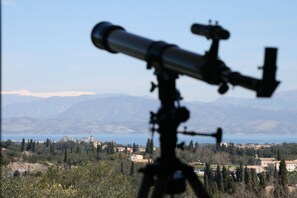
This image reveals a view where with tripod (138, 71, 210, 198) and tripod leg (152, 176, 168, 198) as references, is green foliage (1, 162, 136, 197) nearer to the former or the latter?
tripod (138, 71, 210, 198)

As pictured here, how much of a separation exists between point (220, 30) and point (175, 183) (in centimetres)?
126

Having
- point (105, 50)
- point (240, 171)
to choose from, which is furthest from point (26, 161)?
point (105, 50)

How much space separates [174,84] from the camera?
14.8ft

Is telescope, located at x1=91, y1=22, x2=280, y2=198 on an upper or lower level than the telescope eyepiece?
lower

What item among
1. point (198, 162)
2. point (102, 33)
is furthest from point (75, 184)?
point (102, 33)

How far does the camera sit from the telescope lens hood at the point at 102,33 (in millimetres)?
5449

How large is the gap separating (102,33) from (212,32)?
161 cm

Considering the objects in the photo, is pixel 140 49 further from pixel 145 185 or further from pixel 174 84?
pixel 145 185

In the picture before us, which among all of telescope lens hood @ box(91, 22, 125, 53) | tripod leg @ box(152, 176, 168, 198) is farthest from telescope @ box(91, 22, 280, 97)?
tripod leg @ box(152, 176, 168, 198)

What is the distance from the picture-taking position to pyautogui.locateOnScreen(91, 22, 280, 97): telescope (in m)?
3.63

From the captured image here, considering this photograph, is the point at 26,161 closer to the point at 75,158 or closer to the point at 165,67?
the point at 75,158

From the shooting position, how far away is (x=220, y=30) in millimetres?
4137

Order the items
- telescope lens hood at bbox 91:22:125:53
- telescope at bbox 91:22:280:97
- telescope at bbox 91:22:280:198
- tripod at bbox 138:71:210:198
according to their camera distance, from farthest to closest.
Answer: telescope lens hood at bbox 91:22:125:53
tripod at bbox 138:71:210:198
telescope at bbox 91:22:280:198
telescope at bbox 91:22:280:97

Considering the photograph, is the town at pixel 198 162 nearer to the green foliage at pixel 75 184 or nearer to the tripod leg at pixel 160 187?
the green foliage at pixel 75 184
